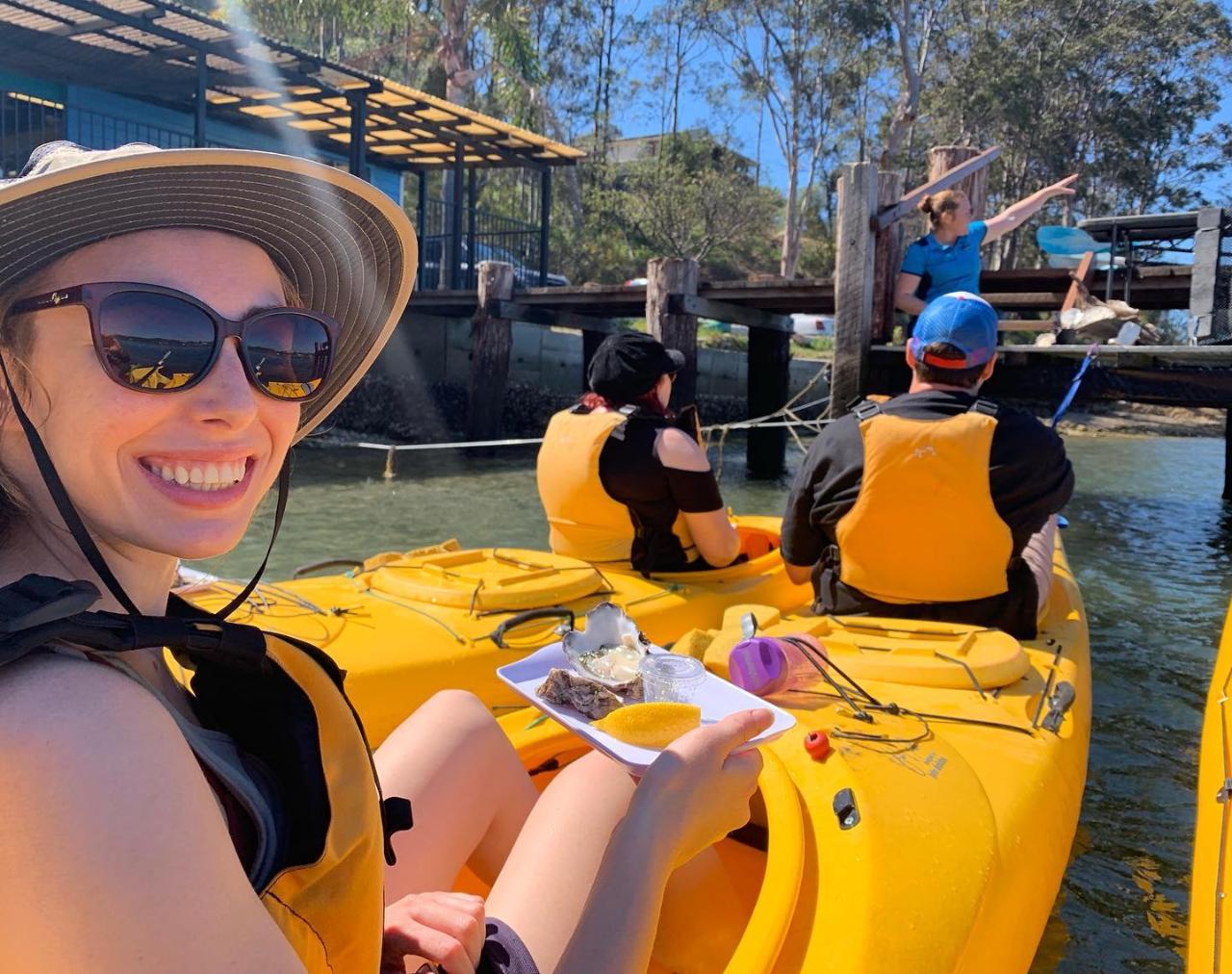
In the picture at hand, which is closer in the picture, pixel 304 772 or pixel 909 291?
pixel 304 772

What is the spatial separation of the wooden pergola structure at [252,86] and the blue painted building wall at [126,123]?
10 cm

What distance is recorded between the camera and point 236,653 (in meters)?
1.05

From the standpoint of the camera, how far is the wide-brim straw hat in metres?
0.98

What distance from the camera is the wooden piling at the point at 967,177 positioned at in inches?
317

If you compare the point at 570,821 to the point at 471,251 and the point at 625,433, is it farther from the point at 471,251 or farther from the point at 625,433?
the point at 471,251

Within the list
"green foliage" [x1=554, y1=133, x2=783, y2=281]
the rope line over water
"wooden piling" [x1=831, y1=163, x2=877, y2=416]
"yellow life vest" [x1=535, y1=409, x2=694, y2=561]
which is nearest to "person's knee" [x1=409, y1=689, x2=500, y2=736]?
"yellow life vest" [x1=535, y1=409, x2=694, y2=561]

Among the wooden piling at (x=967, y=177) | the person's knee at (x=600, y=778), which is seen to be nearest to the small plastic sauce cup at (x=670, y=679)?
the person's knee at (x=600, y=778)

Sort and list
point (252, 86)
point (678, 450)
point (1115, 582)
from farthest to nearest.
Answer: point (252, 86) → point (1115, 582) → point (678, 450)

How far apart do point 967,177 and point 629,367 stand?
17.6 ft

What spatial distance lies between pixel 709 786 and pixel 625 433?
2839 mm

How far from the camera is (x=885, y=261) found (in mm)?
8414

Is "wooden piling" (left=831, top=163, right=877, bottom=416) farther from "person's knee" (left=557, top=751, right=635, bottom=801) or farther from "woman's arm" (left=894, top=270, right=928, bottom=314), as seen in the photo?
"person's knee" (left=557, top=751, right=635, bottom=801)

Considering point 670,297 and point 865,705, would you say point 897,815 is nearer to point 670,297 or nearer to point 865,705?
point 865,705

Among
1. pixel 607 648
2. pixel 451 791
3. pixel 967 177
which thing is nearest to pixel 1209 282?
pixel 967 177
